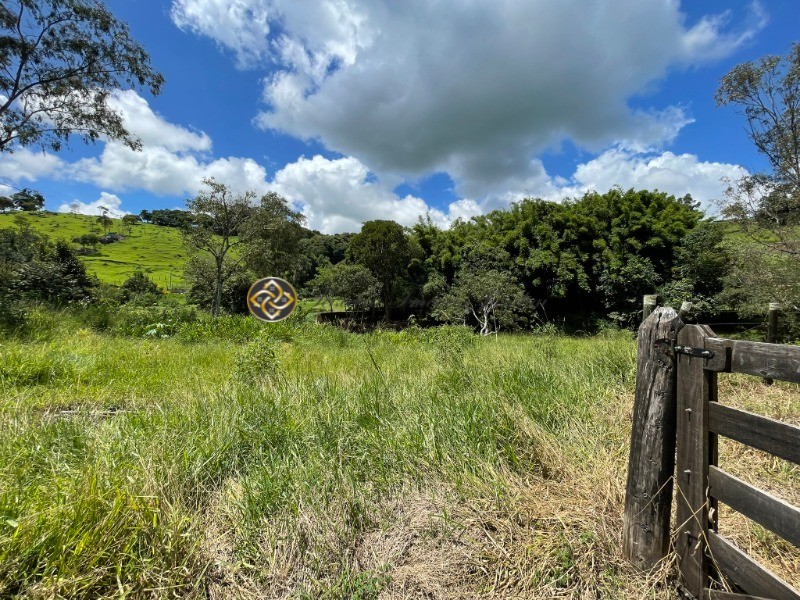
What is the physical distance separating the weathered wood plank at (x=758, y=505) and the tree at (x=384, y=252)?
2213cm

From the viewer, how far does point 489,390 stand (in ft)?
12.6

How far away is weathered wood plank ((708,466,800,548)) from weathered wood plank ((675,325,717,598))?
0.05m

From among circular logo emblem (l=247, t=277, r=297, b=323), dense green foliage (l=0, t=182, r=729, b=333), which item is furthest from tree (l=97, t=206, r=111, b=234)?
circular logo emblem (l=247, t=277, r=297, b=323)

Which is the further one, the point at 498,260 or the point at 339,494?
the point at 498,260

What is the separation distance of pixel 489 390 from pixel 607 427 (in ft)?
3.67

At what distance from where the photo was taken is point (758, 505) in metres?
1.45

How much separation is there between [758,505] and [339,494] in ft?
6.91

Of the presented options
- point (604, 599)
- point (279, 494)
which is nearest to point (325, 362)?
point (279, 494)

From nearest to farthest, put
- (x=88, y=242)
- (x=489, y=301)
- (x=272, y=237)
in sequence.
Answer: (x=489, y=301) → (x=272, y=237) → (x=88, y=242)

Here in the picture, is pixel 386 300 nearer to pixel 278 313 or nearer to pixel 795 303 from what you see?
pixel 278 313

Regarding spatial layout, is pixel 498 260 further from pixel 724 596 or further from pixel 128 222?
pixel 128 222

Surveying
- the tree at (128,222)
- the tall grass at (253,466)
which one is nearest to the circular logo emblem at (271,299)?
the tall grass at (253,466)

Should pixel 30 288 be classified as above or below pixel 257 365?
above

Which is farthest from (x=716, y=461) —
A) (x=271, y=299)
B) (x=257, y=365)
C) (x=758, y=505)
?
(x=271, y=299)
